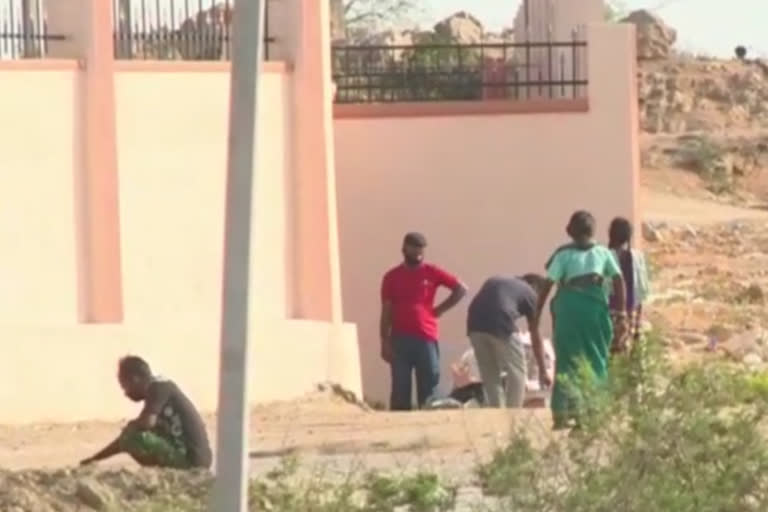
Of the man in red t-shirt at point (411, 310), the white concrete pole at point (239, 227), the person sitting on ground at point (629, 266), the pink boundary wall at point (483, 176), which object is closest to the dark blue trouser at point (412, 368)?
the man in red t-shirt at point (411, 310)

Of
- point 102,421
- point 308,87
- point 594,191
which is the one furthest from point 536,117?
point 102,421

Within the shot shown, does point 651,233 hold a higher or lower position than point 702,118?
lower

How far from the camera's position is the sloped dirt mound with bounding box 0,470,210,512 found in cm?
918

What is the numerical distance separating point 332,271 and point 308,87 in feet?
4.43

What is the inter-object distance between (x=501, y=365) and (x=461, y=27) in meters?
19.5

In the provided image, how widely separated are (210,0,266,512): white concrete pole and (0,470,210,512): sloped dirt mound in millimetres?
2316

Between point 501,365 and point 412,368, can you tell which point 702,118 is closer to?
point 412,368

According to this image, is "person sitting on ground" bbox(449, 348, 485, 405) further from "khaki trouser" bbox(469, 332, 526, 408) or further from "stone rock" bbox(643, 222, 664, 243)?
"stone rock" bbox(643, 222, 664, 243)

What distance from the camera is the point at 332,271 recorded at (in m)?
18.1

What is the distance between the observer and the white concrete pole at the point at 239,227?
6473 mm

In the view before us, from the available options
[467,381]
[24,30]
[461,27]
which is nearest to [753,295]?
[461,27]

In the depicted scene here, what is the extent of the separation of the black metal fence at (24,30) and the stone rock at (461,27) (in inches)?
615

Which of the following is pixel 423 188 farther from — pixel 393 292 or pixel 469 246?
pixel 393 292

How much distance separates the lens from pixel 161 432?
433 inches
